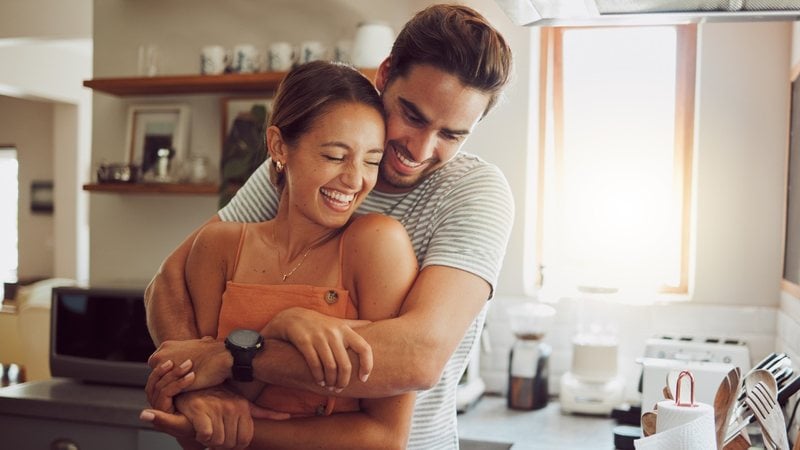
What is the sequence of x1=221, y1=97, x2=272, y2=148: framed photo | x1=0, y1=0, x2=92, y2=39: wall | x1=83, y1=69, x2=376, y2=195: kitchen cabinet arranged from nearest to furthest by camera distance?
x1=83, y1=69, x2=376, y2=195: kitchen cabinet, x1=221, y1=97, x2=272, y2=148: framed photo, x1=0, y1=0, x2=92, y2=39: wall

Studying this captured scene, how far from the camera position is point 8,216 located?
11.5 metres

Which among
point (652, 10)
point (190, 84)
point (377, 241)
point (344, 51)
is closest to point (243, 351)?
point (377, 241)

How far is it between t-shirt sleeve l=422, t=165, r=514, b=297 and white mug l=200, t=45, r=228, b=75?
2.43 metres

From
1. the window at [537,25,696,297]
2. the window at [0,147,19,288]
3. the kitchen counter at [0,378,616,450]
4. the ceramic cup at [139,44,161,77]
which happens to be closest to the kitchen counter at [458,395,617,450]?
the kitchen counter at [0,378,616,450]

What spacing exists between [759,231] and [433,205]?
83.9 inches

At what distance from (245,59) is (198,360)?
8.32ft

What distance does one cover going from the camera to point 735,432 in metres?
1.88

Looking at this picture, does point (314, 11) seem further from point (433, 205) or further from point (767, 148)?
point (433, 205)

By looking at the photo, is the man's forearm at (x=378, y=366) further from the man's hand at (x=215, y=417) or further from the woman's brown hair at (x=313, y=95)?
the woman's brown hair at (x=313, y=95)

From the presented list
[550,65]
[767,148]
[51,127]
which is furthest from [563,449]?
[51,127]

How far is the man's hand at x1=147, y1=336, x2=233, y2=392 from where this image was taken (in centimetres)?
134

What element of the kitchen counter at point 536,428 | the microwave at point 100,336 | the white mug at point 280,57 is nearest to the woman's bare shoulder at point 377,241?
the kitchen counter at point 536,428

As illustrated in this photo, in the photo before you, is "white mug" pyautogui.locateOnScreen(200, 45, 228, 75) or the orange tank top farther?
"white mug" pyautogui.locateOnScreen(200, 45, 228, 75)

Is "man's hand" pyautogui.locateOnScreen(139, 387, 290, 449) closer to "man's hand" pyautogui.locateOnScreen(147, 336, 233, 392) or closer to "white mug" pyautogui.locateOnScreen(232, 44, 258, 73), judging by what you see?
"man's hand" pyautogui.locateOnScreen(147, 336, 233, 392)
